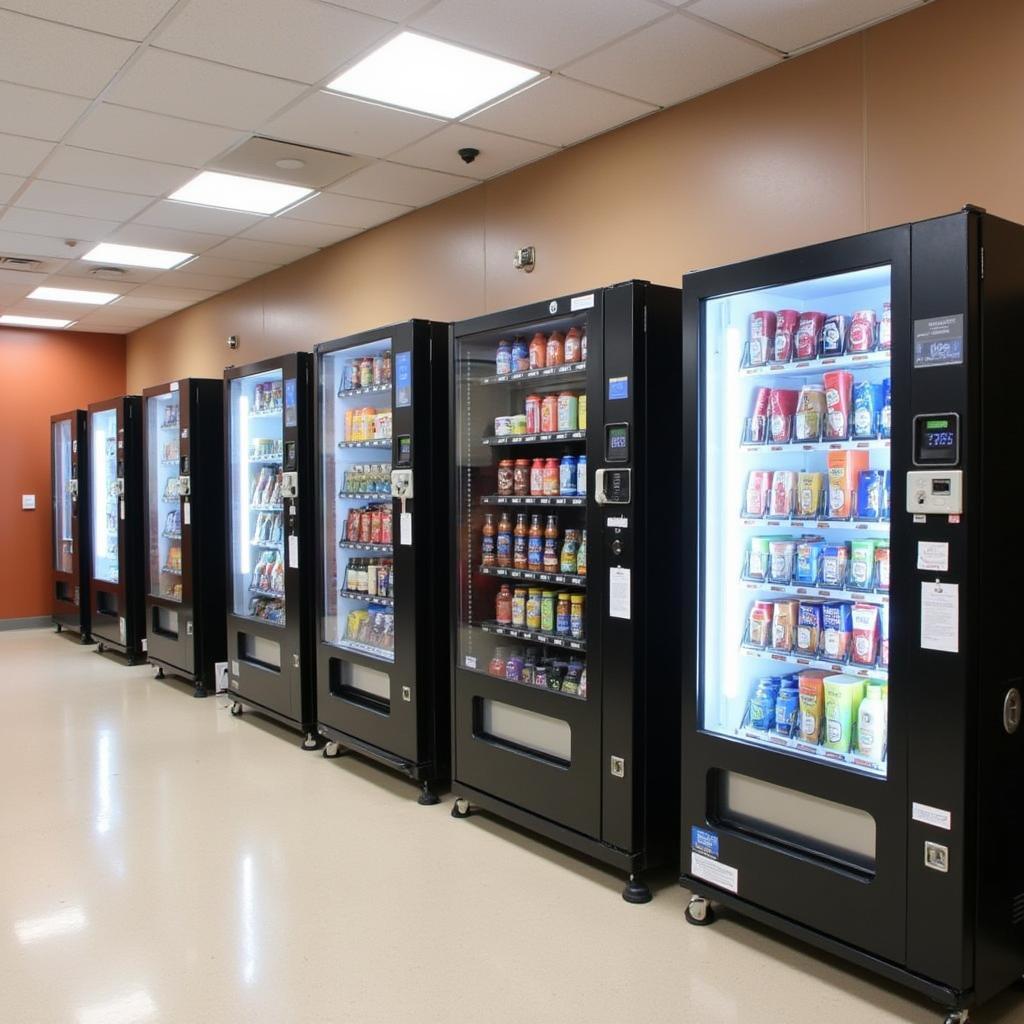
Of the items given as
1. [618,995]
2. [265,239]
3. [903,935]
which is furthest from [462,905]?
[265,239]

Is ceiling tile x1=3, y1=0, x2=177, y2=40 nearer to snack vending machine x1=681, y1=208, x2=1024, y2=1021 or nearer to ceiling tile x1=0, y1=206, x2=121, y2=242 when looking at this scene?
snack vending machine x1=681, y1=208, x2=1024, y2=1021

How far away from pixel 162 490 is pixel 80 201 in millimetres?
2618

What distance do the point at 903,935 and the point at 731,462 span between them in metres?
1.47

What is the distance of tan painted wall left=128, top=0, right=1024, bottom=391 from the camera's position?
3016mm

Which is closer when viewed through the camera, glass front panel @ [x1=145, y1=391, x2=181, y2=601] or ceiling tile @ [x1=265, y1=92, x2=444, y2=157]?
ceiling tile @ [x1=265, y1=92, x2=444, y2=157]

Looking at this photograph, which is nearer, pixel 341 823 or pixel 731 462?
pixel 731 462

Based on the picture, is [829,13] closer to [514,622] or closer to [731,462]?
[731,462]

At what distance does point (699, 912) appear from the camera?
3.10 m

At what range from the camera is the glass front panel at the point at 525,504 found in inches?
146

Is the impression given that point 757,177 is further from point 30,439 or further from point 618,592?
point 30,439

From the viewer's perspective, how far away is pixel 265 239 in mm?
6316

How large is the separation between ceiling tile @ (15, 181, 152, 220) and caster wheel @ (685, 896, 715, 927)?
15.4ft

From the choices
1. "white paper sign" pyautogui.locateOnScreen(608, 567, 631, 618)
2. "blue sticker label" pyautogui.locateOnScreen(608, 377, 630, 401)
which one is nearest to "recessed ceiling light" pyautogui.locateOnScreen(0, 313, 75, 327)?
"blue sticker label" pyautogui.locateOnScreen(608, 377, 630, 401)

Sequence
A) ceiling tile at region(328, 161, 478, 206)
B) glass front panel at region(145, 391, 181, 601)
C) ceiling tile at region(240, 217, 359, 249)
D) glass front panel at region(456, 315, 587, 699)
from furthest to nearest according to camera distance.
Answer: glass front panel at region(145, 391, 181, 601) → ceiling tile at region(240, 217, 359, 249) → ceiling tile at region(328, 161, 478, 206) → glass front panel at region(456, 315, 587, 699)
